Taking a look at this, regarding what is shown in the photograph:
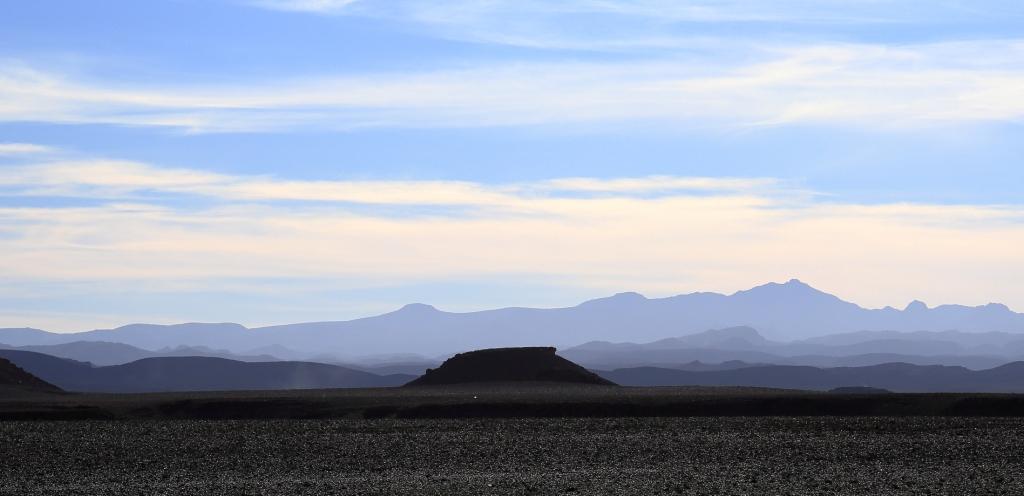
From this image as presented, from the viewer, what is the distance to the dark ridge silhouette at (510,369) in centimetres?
9819

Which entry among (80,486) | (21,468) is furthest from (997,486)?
(21,468)

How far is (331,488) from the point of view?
33.4m

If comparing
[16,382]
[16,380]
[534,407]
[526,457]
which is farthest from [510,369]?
[526,457]

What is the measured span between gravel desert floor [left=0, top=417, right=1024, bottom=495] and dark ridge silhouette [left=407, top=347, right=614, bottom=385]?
138 feet

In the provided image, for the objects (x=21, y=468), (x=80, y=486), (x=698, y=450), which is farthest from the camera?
(x=698, y=450)

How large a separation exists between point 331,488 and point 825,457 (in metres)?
14.9

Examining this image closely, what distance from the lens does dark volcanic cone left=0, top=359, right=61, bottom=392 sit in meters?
95.3

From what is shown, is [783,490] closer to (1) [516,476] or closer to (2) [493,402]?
(1) [516,476]

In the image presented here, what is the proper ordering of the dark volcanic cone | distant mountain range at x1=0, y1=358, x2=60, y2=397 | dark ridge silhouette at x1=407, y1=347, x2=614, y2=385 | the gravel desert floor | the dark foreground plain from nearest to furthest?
the gravel desert floor < the dark foreground plain < distant mountain range at x1=0, y1=358, x2=60, y2=397 < the dark volcanic cone < dark ridge silhouette at x1=407, y1=347, x2=614, y2=385

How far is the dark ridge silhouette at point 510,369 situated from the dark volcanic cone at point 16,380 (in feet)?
89.8

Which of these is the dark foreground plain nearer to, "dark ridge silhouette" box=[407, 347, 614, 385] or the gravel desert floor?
the gravel desert floor

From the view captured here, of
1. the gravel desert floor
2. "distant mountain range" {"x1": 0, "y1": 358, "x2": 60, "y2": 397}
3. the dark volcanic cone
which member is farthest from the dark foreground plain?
the dark volcanic cone

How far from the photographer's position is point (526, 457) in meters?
40.6

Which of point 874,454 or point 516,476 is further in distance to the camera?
point 874,454
